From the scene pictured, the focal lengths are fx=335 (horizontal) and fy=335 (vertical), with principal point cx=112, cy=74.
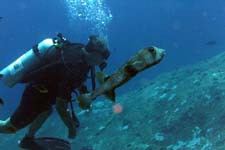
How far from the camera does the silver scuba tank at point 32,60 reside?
4699 millimetres

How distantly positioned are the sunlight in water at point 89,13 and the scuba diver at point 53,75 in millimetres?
30112

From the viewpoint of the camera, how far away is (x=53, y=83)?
15.2ft

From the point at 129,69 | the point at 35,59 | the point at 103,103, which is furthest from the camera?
the point at 103,103

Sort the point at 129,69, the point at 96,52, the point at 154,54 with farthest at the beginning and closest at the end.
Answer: the point at 96,52 < the point at 129,69 < the point at 154,54

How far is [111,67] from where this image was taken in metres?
33.5

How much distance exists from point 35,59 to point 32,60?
0.05 m

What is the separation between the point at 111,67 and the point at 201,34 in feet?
43.8

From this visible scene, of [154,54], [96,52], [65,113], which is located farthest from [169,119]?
[154,54]

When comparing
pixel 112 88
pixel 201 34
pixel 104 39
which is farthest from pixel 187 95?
pixel 201 34

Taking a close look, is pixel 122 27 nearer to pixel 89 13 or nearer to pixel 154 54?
pixel 89 13

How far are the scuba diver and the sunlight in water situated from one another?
30112 millimetres

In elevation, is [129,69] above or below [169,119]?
above

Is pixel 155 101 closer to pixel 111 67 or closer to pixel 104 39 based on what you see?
pixel 104 39

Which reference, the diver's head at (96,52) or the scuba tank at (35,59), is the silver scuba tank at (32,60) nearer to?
the scuba tank at (35,59)
